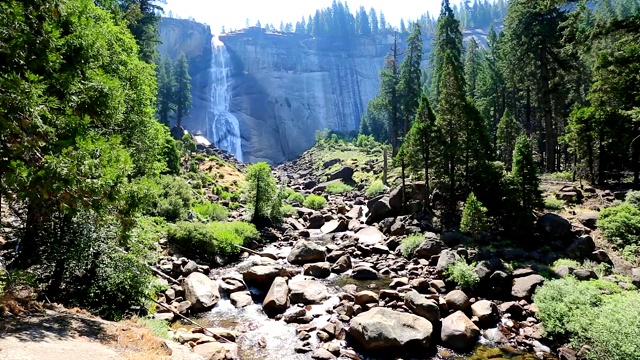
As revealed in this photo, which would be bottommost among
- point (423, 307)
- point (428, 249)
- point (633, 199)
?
point (428, 249)

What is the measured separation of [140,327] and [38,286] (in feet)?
9.17

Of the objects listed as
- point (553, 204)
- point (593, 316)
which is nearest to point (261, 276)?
Answer: point (593, 316)

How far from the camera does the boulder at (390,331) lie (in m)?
11.8

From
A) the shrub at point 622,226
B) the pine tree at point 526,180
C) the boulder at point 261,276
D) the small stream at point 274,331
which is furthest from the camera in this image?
the pine tree at point 526,180

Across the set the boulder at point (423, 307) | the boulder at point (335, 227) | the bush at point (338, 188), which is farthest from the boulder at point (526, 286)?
the bush at point (338, 188)

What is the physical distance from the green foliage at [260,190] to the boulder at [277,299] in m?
13.9

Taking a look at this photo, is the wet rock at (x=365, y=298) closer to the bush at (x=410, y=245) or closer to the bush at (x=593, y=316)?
the bush at (x=593, y=316)

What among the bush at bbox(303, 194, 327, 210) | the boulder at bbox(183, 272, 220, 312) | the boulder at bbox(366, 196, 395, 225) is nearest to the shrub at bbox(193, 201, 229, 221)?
the bush at bbox(303, 194, 327, 210)

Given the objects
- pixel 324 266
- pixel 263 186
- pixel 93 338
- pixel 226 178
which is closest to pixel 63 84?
pixel 93 338

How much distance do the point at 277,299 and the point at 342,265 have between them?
19.9ft

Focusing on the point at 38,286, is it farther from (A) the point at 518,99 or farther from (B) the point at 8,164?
(A) the point at 518,99

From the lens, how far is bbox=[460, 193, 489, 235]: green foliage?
21125 millimetres

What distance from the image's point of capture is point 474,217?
2122cm

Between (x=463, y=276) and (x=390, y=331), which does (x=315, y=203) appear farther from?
(x=390, y=331)
